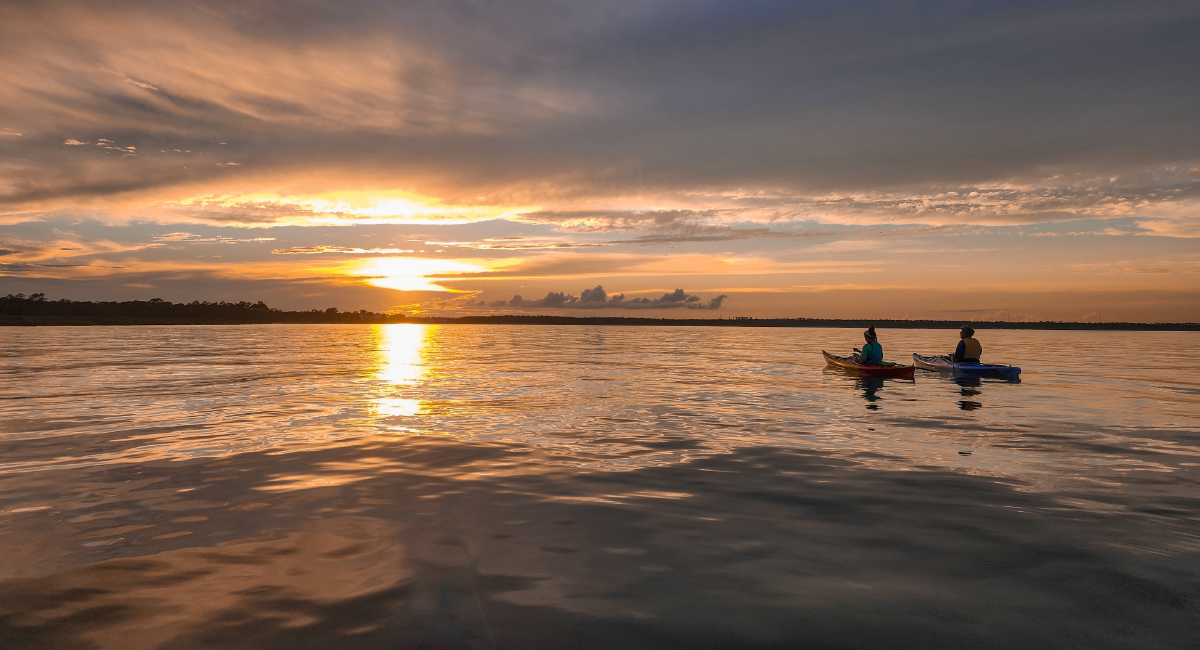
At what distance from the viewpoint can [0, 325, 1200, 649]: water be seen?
18.9 feet

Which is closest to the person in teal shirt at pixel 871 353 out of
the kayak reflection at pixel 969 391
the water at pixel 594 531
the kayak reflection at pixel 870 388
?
the kayak reflection at pixel 870 388

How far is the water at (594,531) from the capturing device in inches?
227

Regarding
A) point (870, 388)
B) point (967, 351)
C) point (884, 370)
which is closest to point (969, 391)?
point (870, 388)

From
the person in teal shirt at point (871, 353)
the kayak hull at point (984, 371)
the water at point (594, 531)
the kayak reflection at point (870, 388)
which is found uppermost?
the person in teal shirt at point (871, 353)

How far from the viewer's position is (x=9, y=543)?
782 centimetres

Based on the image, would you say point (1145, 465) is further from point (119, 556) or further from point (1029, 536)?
point (119, 556)

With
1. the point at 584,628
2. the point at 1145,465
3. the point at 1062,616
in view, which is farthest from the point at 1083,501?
the point at 584,628

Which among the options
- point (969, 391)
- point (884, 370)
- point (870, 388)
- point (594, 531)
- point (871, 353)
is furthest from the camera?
point (871, 353)

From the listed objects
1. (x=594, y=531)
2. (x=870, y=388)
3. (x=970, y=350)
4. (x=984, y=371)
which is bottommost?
(x=870, y=388)

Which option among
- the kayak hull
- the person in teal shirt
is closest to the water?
the kayak hull

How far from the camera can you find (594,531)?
8.42 meters

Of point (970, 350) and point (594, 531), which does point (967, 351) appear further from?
point (594, 531)

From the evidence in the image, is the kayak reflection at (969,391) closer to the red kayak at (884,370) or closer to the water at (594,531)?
the red kayak at (884,370)

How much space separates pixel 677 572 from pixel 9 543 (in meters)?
8.60
